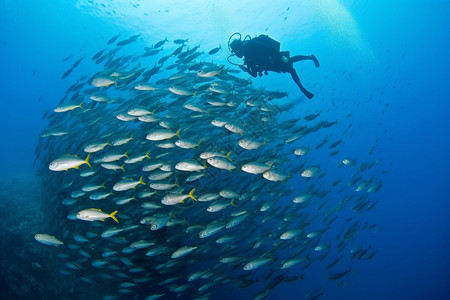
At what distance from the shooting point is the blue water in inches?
1009

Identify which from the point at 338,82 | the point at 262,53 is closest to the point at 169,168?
the point at 262,53

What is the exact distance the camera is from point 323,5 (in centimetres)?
2875

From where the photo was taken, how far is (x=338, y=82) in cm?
4675

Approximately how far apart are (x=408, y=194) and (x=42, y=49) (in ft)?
230

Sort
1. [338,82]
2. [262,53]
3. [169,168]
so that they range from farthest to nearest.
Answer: [338,82], [262,53], [169,168]

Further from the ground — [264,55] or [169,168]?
[264,55]

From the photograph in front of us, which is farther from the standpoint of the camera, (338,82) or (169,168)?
(338,82)

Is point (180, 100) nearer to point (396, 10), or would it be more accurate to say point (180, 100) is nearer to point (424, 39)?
point (396, 10)

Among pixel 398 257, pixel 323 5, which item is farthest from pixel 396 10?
pixel 398 257

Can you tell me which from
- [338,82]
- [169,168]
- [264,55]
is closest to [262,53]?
[264,55]

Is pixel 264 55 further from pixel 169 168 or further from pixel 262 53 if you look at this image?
pixel 169 168

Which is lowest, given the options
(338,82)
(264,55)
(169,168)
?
(169,168)

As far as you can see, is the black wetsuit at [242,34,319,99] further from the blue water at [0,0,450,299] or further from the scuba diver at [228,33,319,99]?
the blue water at [0,0,450,299]

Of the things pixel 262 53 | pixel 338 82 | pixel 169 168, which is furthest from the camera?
pixel 338 82
